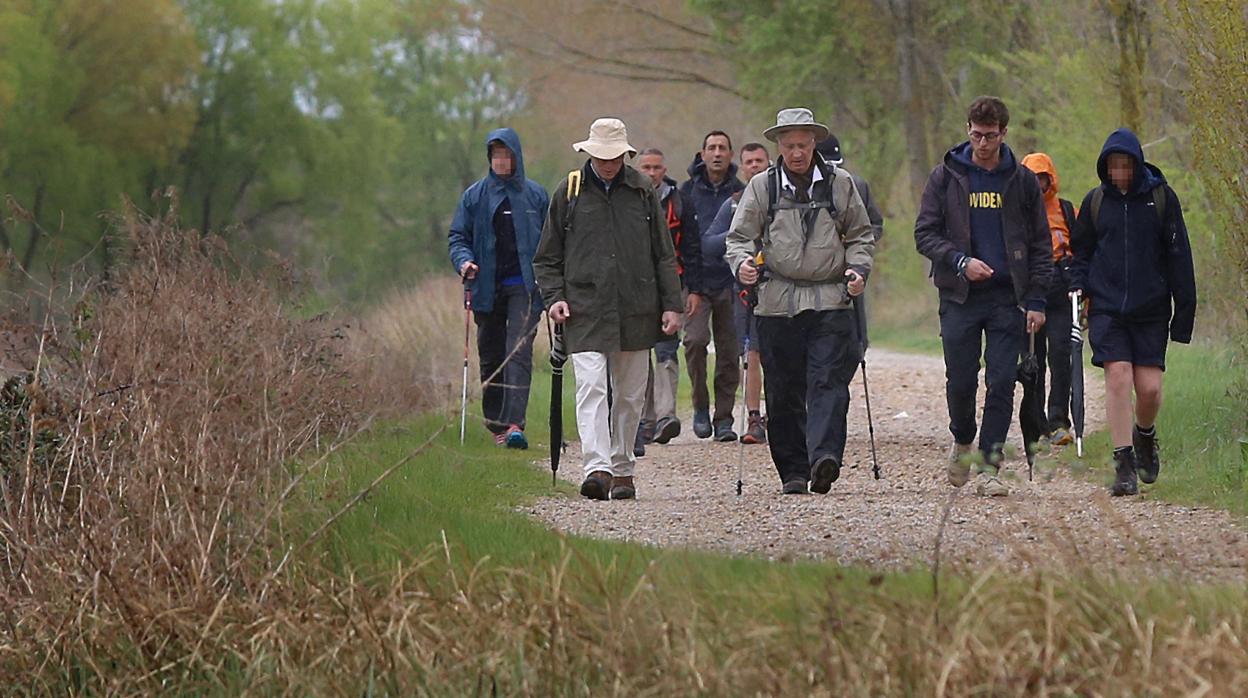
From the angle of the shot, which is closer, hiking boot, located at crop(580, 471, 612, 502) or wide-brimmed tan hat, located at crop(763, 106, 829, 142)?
wide-brimmed tan hat, located at crop(763, 106, 829, 142)

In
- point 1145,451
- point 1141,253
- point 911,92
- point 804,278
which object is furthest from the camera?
point 911,92

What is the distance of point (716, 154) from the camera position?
49.0 ft

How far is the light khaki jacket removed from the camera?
434 inches

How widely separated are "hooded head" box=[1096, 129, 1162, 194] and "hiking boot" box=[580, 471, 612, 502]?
303 centimetres

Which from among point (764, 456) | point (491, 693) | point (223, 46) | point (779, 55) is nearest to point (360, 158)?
point (223, 46)

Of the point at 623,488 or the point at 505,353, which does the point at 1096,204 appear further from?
the point at 505,353

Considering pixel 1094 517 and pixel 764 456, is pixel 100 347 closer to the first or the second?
pixel 1094 517

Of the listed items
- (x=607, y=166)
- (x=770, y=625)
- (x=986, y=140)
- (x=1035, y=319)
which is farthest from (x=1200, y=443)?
(x=770, y=625)

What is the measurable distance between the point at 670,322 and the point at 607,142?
1026 mm

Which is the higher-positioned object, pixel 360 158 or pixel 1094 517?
→ pixel 360 158

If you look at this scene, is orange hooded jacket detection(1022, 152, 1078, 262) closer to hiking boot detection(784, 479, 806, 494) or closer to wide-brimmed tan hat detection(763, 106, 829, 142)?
wide-brimmed tan hat detection(763, 106, 829, 142)

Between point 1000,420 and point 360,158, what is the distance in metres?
43.5

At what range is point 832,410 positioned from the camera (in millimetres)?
11164

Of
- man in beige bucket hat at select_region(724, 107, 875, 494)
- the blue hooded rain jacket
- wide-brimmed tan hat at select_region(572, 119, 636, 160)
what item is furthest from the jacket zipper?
the blue hooded rain jacket
